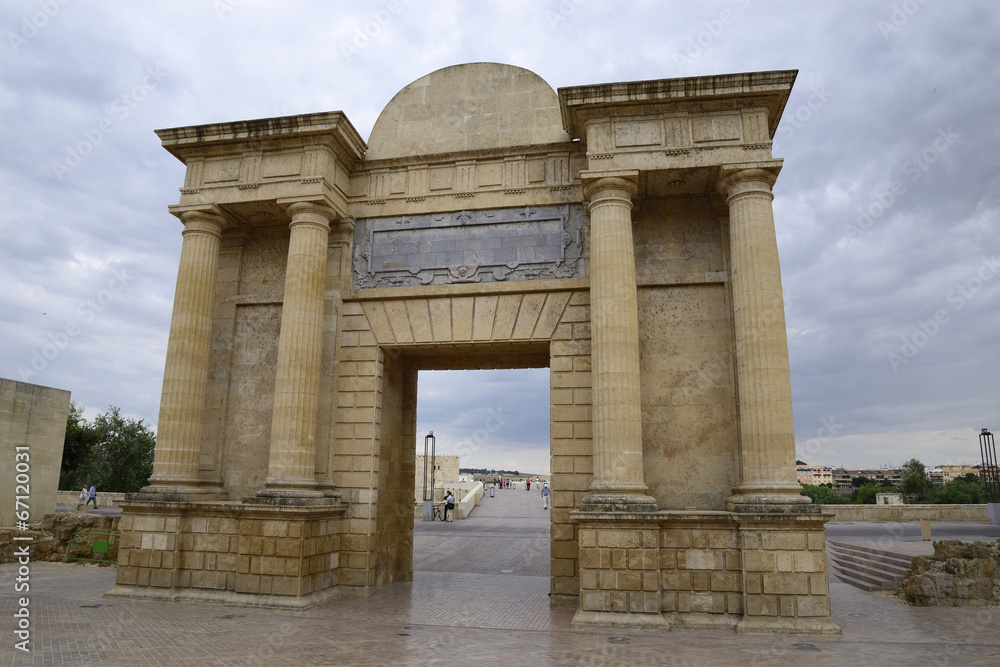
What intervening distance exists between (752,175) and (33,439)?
80.7 ft

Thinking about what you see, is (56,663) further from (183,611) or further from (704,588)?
(704,588)

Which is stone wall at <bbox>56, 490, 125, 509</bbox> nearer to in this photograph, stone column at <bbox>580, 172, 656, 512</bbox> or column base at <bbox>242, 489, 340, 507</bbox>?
column base at <bbox>242, 489, 340, 507</bbox>

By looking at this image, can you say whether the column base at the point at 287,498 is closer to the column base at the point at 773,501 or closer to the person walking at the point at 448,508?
the column base at the point at 773,501

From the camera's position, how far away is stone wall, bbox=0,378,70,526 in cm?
2173

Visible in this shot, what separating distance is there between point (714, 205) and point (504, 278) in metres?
4.52

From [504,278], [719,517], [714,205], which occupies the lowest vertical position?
[719,517]

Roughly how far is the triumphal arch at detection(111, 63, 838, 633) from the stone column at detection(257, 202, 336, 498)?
5cm

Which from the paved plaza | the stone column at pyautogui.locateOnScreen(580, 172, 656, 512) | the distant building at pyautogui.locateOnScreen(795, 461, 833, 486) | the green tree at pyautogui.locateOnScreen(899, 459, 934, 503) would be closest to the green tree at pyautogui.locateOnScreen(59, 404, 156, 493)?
the paved plaza

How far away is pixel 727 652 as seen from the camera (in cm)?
887

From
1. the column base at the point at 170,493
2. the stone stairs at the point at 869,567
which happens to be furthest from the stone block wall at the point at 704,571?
the column base at the point at 170,493

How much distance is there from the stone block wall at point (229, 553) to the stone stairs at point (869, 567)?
1222 cm

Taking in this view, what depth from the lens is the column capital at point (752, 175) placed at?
39.2 feet

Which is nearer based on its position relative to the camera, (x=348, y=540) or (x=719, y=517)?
(x=719, y=517)

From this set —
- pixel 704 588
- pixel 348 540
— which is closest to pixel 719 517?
pixel 704 588
